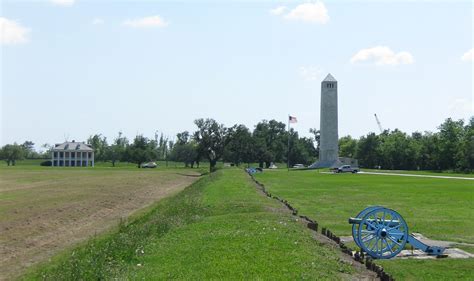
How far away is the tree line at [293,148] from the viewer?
360 feet

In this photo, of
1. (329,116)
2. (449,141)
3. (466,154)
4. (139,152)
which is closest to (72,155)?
(139,152)

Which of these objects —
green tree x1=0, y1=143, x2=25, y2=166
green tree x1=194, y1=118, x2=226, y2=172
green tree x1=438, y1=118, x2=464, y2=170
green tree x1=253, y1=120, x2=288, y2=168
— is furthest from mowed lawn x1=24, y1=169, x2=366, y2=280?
green tree x1=0, y1=143, x2=25, y2=166

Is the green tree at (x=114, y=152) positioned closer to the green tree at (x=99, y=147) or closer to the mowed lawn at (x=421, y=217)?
the green tree at (x=99, y=147)

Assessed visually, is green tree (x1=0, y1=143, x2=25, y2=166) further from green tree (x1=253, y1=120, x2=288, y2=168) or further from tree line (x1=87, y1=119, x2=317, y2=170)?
green tree (x1=253, y1=120, x2=288, y2=168)

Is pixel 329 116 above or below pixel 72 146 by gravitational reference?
above

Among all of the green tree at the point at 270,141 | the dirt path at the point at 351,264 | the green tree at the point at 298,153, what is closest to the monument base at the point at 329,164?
the green tree at the point at 270,141

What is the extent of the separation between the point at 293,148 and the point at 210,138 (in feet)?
141

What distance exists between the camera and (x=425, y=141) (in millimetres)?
120562

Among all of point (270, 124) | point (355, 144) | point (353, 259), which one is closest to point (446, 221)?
point (353, 259)

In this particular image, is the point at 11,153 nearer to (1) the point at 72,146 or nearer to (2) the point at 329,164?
(1) the point at 72,146

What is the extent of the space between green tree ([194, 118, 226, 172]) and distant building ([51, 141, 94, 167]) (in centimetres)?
5872

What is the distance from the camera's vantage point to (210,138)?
125812 mm

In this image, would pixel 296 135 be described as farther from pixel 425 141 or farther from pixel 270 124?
pixel 425 141

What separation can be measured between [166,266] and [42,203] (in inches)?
1127
